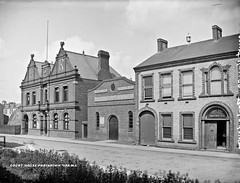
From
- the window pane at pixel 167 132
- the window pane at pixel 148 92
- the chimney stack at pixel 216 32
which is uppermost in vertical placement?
the chimney stack at pixel 216 32

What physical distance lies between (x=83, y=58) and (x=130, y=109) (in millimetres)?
14468

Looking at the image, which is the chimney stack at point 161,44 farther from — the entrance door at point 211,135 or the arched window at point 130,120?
the entrance door at point 211,135

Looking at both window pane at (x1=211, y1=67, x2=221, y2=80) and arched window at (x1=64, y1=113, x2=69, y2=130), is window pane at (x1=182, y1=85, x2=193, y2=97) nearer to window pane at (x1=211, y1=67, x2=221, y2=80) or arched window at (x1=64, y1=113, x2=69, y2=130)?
window pane at (x1=211, y1=67, x2=221, y2=80)

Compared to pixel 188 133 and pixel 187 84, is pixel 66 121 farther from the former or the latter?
pixel 187 84

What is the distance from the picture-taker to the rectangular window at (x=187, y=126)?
20.2 metres

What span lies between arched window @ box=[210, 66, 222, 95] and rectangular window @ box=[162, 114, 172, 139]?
14.5 feet

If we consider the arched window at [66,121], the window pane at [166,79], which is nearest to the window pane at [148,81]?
the window pane at [166,79]

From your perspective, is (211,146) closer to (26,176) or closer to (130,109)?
(130,109)

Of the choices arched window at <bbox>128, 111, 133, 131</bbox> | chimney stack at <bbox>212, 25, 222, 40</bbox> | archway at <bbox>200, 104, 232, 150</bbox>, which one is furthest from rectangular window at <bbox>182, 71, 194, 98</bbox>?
arched window at <bbox>128, 111, 133, 131</bbox>

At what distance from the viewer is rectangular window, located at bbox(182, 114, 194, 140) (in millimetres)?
20205

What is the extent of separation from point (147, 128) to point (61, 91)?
15687 millimetres

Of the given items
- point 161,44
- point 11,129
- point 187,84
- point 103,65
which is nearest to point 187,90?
point 187,84

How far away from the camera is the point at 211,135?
19.2 metres

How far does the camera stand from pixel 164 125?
22016 millimetres
